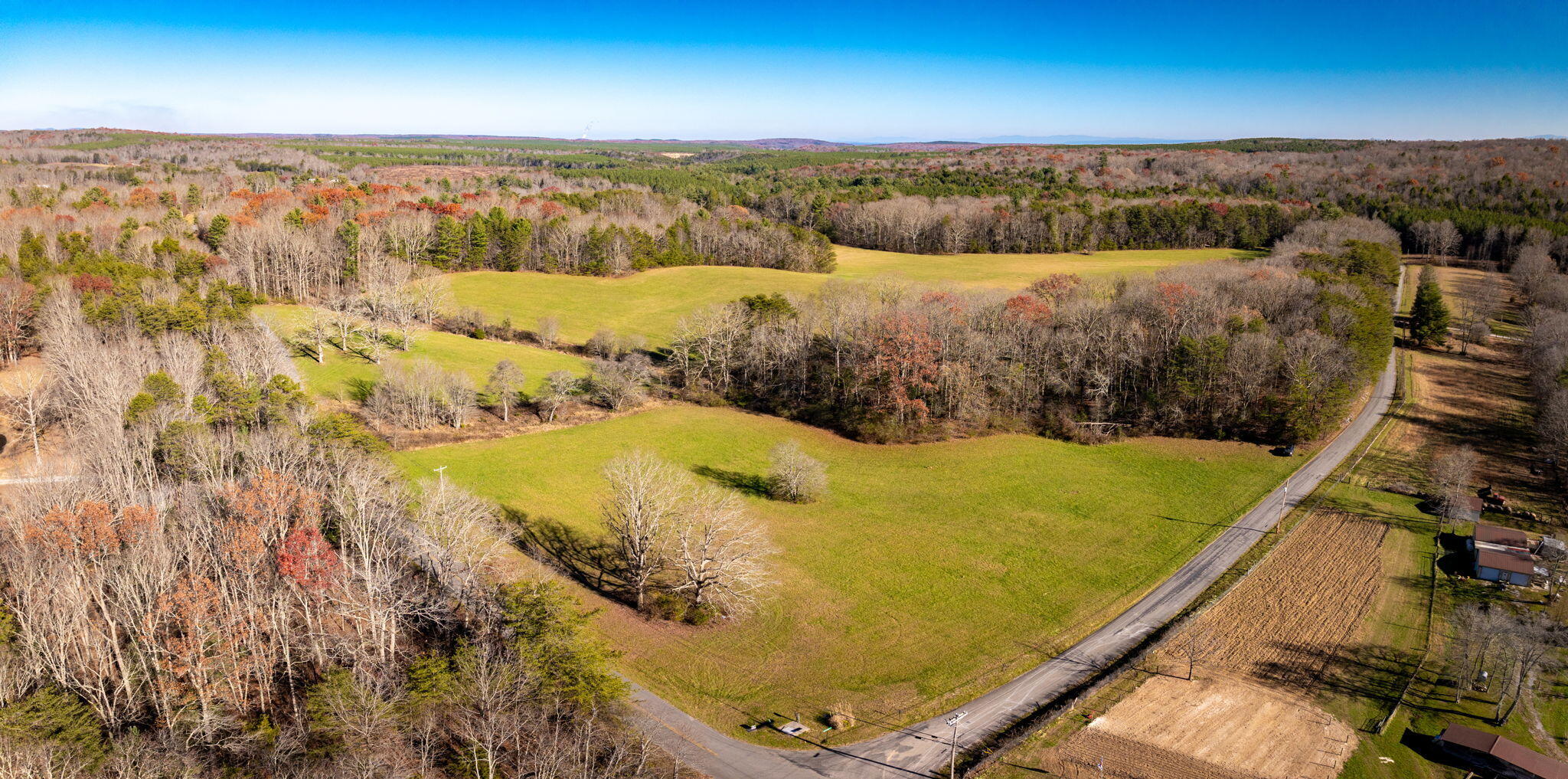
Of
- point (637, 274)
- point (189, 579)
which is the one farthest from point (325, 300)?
point (189, 579)

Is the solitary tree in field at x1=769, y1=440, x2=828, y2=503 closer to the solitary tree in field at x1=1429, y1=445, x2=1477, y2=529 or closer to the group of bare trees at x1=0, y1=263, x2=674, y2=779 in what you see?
the group of bare trees at x1=0, y1=263, x2=674, y2=779

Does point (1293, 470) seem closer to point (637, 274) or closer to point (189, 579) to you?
point (189, 579)

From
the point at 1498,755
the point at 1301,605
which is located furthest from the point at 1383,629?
the point at 1498,755

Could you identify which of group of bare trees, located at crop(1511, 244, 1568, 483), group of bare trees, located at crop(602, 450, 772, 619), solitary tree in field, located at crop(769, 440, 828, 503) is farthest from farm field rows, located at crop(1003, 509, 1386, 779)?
solitary tree in field, located at crop(769, 440, 828, 503)

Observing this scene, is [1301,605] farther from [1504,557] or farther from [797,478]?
[797,478]

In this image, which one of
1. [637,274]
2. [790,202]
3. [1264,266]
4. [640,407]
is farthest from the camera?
[790,202]

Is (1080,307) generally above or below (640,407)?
above

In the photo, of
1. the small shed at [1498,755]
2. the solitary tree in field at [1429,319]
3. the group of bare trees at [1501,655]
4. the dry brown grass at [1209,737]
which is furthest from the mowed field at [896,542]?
the solitary tree in field at [1429,319]
